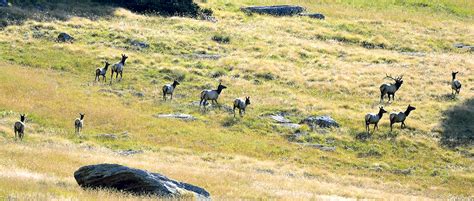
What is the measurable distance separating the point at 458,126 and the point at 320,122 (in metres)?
9.98

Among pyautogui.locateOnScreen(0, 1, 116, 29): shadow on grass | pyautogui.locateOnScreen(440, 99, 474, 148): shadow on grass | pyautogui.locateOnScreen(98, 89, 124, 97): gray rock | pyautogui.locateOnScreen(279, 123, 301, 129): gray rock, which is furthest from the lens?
pyautogui.locateOnScreen(0, 1, 116, 29): shadow on grass

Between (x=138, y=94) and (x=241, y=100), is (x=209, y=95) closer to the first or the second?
(x=241, y=100)

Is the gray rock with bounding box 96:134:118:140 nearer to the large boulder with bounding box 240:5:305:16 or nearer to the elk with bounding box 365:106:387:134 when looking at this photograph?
the elk with bounding box 365:106:387:134

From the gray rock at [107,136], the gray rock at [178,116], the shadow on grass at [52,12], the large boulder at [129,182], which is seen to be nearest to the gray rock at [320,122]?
the gray rock at [178,116]

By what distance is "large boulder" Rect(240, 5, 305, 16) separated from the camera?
321 feet

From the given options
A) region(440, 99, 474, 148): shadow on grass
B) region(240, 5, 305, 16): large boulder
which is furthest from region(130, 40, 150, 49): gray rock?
region(440, 99, 474, 148): shadow on grass

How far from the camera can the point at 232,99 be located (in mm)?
55594

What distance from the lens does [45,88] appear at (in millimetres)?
51781

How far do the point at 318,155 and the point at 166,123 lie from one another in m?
10.2

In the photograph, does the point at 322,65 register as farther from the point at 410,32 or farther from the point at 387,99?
the point at 410,32

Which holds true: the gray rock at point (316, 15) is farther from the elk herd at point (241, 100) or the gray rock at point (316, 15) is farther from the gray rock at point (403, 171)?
the gray rock at point (403, 171)

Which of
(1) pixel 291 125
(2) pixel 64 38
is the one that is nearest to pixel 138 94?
(1) pixel 291 125

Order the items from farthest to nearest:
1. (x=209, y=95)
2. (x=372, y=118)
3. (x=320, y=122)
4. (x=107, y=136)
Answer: (x=209, y=95), (x=320, y=122), (x=372, y=118), (x=107, y=136)

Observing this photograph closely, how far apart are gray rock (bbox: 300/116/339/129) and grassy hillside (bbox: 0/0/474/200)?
3.36 ft
